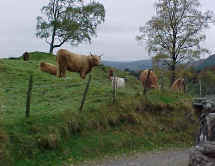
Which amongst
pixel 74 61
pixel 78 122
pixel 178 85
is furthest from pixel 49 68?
pixel 178 85

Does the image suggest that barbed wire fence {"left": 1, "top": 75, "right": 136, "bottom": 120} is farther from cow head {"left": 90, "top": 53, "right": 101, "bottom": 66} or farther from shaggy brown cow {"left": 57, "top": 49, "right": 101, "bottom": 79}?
cow head {"left": 90, "top": 53, "right": 101, "bottom": 66}

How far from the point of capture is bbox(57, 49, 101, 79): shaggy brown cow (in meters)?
18.2

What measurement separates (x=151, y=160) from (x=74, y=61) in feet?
27.5

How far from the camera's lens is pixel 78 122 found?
13.2m

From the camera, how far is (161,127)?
1648cm

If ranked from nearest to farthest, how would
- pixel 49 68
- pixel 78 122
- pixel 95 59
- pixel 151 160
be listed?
pixel 151 160, pixel 78 122, pixel 95 59, pixel 49 68

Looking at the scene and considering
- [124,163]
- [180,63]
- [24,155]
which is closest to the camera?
[24,155]

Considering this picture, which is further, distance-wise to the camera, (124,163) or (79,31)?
(79,31)

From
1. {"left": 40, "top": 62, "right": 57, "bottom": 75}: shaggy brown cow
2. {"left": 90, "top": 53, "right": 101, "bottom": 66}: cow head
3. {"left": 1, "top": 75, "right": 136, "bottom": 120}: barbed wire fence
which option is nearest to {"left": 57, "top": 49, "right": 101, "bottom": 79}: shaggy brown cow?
{"left": 90, "top": 53, "right": 101, "bottom": 66}: cow head

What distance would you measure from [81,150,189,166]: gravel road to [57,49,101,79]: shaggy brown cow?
748cm

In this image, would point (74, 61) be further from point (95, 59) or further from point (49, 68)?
point (49, 68)

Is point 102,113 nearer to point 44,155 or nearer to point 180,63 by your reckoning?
point 44,155

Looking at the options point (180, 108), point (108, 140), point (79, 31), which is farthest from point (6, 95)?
point (79, 31)

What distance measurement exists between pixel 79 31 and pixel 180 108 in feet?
78.1
